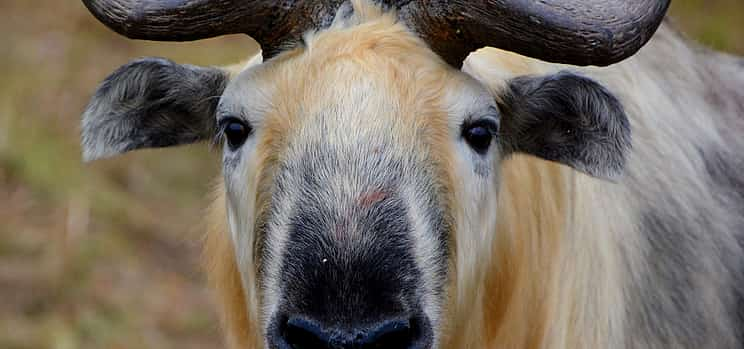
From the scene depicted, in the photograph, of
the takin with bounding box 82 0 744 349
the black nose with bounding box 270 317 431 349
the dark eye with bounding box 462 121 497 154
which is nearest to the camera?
the black nose with bounding box 270 317 431 349

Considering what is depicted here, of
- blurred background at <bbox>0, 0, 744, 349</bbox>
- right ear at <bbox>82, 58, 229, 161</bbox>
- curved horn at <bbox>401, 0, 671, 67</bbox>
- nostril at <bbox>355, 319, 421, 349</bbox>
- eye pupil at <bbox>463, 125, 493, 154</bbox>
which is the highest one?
curved horn at <bbox>401, 0, 671, 67</bbox>

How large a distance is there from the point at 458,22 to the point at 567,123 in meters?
0.64

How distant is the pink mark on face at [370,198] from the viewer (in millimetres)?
3896

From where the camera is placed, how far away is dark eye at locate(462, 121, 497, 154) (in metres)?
4.27

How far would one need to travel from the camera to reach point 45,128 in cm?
1007

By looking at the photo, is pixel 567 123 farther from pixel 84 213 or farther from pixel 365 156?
pixel 84 213

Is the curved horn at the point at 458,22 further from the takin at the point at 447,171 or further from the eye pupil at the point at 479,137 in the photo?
the eye pupil at the point at 479,137

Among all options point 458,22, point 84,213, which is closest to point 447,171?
point 458,22

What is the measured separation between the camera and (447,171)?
13.5 ft

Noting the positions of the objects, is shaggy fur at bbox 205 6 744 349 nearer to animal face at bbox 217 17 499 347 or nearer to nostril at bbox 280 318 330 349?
animal face at bbox 217 17 499 347

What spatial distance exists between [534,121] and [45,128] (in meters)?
Result: 6.15

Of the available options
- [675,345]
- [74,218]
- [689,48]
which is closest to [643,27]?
[675,345]

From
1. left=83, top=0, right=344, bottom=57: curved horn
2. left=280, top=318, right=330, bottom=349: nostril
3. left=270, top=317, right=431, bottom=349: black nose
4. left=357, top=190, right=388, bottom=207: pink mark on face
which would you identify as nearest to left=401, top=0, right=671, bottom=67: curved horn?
left=83, top=0, right=344, bottom=57: curved horn

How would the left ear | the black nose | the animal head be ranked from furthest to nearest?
the left ear, the animal head, the black nose
